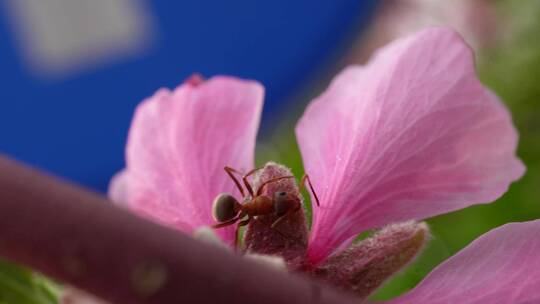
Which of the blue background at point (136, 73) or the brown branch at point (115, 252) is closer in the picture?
the brown branch at point (115, 252)

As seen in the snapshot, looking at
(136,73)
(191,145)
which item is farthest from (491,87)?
(136,73)

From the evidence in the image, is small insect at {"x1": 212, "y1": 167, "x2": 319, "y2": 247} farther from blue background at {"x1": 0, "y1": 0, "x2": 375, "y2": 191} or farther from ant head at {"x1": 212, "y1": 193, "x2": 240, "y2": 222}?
blue background at {"x1": 0, "y1": 0, "x2": 375, "y2": 191}

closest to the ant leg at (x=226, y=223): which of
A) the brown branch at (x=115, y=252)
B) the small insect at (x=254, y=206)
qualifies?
the small insect at (x=254, y=206)

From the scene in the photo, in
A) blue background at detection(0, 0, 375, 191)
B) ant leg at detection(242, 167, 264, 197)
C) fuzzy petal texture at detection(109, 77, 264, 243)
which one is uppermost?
blue background at detection(0, 0, 375, 191)

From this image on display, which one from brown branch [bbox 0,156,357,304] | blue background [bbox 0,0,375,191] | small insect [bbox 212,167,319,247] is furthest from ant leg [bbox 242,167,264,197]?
blue background [bbox 0,0,375,191]

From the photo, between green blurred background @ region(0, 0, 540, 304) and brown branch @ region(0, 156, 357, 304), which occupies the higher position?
green blurred background @ region(0, 0, 540, 304)

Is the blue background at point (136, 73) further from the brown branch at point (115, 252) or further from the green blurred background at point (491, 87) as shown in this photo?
the brown branch at point (115, 252)

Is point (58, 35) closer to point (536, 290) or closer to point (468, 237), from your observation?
point (468, 237)

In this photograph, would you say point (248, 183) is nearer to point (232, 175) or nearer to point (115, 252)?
point (232, 175)
